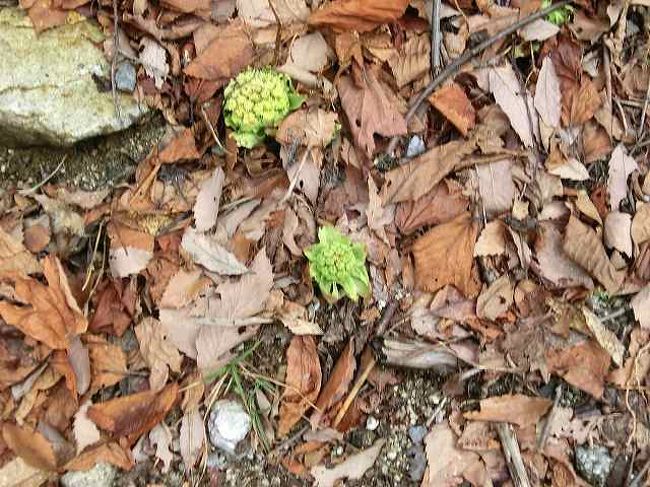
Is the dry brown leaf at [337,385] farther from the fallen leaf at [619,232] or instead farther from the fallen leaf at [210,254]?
the fallen leaf at [619,232]

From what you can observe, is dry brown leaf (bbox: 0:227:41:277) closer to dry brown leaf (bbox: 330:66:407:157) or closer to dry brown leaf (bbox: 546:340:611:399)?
dry brown leaf (bbox: 330:66:407:157)

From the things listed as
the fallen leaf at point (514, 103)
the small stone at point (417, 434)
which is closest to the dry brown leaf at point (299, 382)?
the small stone at point (417, 434)

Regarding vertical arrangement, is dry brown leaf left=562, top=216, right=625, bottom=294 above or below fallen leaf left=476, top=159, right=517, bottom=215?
below

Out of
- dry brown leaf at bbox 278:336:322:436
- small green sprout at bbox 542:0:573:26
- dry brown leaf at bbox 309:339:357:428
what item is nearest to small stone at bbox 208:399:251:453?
dry brown leaf at bbox 278:336:322:436

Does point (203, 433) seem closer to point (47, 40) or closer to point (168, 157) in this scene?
point (168, 157)

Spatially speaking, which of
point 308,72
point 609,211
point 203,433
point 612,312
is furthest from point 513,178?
point 203,433
